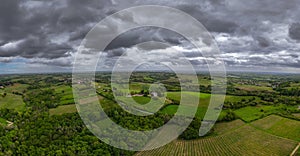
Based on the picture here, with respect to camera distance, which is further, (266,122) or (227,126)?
(266,122)

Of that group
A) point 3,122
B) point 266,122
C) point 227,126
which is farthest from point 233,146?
point 3,122

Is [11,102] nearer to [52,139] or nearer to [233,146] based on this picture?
[52,139]

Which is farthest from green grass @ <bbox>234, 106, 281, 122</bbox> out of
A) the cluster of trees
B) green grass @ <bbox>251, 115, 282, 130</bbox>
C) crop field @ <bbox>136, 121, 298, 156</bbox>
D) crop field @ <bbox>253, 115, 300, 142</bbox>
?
the cluster of trees

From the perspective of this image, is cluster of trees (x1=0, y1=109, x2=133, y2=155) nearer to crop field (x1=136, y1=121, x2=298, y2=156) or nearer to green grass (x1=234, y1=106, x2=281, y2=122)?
crop field (x1=136, y1=121, x2=298, y2=156)

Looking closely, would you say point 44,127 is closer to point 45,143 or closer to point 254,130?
point 45,143

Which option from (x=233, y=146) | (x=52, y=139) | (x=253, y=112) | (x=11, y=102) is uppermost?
(x=11, y=102)

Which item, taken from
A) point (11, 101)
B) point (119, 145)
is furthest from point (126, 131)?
point (11, 101)
